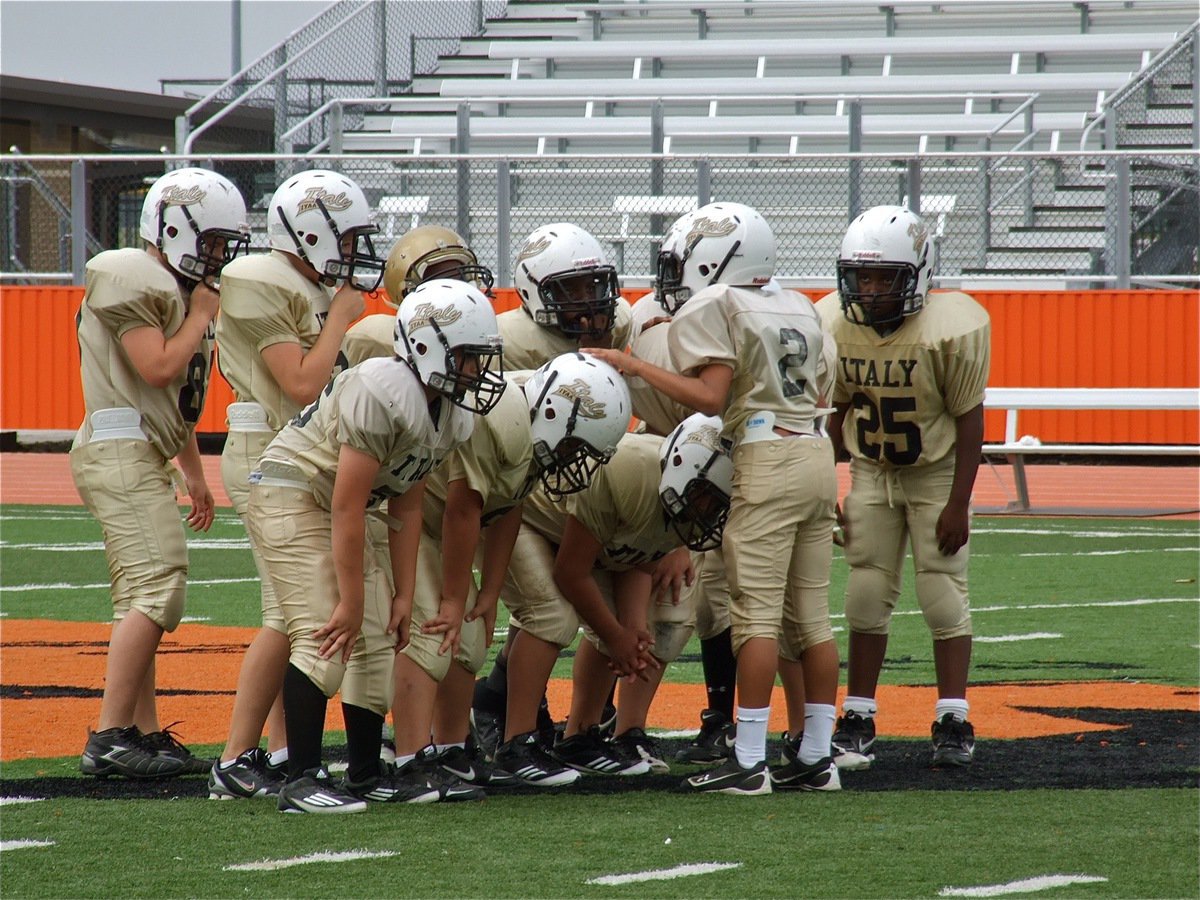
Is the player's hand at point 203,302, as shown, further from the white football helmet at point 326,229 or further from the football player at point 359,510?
the football player at point 359,510

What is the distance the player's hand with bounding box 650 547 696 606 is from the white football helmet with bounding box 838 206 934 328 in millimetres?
938

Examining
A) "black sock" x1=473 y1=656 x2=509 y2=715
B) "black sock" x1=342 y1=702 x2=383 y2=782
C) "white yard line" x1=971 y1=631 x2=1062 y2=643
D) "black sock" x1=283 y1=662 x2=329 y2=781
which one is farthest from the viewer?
"white yard line" x1=971 y1=631 x2=1062 y2=643

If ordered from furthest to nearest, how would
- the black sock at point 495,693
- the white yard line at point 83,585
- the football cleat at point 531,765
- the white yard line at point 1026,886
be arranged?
1. the white yard line at point 83,585
2. the black sock at point 495,693
3. the football cleat at point 531,765
4. the white yard line at point 1026,886

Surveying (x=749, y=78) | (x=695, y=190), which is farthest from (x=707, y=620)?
(x=749, y=78)

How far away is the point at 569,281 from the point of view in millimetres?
4957

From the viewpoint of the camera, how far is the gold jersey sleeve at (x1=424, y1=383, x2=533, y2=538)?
14.4ft

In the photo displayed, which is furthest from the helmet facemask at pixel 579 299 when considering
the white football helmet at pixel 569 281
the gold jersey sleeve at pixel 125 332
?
the gold jersey sleeve at pixel 125 332

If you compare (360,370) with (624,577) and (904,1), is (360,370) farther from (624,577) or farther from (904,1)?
(904,1)

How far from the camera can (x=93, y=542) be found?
34.8 ft

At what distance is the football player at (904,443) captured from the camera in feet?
16.6

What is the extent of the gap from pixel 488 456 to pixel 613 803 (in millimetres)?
994

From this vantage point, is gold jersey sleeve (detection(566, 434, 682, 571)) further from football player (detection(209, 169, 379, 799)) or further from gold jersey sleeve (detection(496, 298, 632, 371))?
football player (detection(209, 169, 379, 799))

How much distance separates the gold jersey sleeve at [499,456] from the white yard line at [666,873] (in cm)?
122

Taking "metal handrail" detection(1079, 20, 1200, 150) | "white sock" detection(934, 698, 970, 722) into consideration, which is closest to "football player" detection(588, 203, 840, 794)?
"white sock" detection(934, 698, 970, 722)
